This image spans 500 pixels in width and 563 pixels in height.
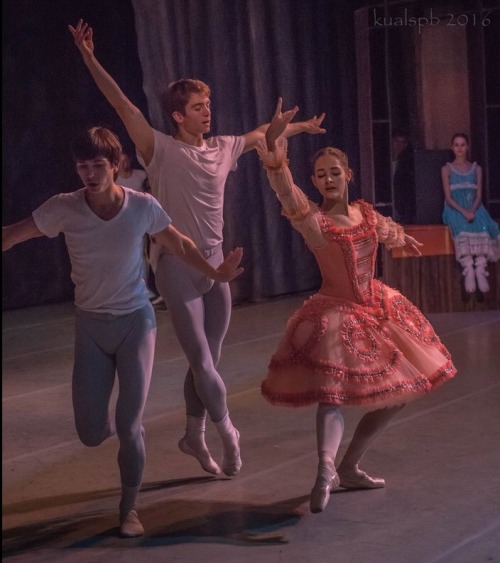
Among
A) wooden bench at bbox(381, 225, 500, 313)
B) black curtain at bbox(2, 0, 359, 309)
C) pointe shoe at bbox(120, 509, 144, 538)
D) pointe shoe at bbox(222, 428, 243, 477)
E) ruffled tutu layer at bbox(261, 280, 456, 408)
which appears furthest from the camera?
black curtain at bbox(2, 0, 359, 309)

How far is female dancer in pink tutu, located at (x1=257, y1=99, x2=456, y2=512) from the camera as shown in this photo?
4012 millimetres

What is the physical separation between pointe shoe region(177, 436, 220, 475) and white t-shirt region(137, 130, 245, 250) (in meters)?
0.80

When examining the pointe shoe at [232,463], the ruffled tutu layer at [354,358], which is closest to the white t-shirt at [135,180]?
the pointe shoe at [232,463]

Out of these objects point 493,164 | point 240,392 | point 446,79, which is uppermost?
point 446,79

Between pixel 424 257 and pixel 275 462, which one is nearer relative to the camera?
pixel 275 462

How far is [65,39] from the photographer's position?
1026cm

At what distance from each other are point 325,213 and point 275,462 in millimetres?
1096

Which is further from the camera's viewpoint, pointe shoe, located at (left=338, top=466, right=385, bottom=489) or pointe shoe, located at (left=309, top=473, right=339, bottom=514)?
pointe shoe, located at (left=338, top=466, right=385, bottom=489)

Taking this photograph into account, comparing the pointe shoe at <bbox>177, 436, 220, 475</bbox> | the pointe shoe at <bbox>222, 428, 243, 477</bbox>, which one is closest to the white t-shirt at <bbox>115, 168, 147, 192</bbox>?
the pointe shoe at <bbox>177, 436, 220, 475</bbox>

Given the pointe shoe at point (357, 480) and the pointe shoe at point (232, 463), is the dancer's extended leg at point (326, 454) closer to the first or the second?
the pointe shoe at point (357, 480)

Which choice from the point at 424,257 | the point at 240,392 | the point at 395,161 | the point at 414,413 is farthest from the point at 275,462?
the point at 395,161

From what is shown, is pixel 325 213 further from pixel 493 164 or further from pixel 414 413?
pixel 493 164

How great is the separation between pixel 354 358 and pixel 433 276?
4867 millimetres

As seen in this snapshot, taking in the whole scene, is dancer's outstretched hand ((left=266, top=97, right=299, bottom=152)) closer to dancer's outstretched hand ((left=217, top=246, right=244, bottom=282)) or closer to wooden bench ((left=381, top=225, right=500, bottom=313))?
dancer's outstretched hand ((left=217, top=246, right=244, bottom=282))
